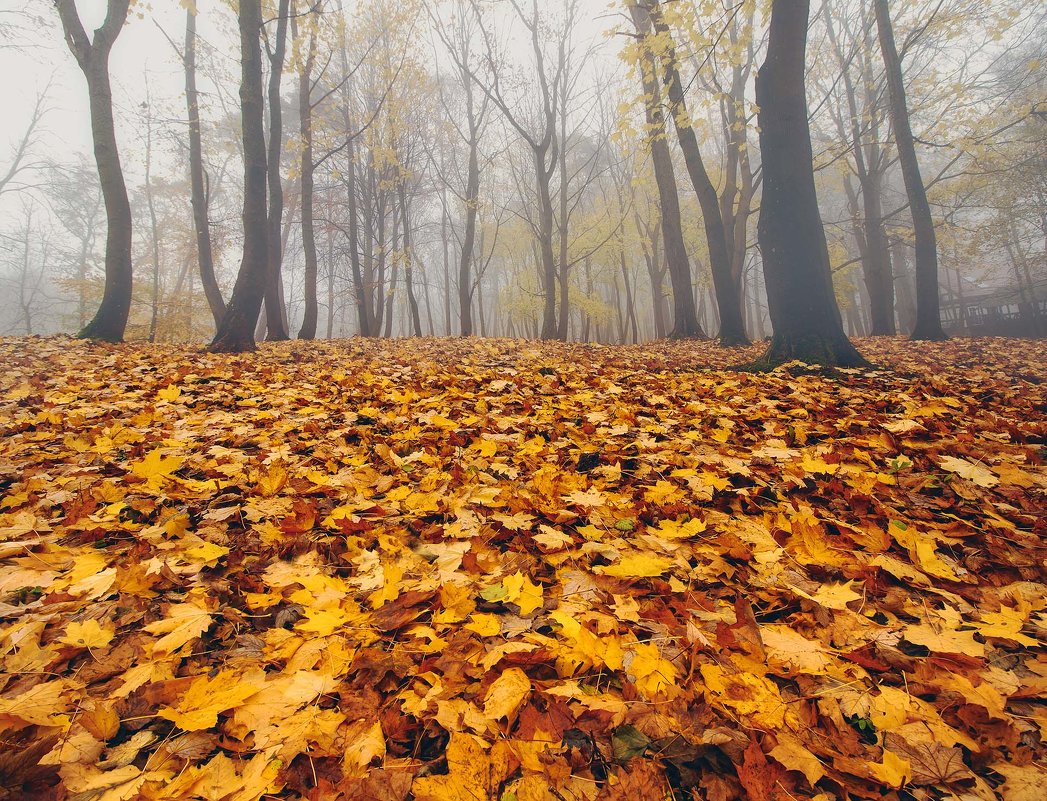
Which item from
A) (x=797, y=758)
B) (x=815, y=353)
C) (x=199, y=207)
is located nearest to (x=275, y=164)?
(x=199, y=207)

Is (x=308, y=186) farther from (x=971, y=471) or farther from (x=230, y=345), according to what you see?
(x=971, y=471)

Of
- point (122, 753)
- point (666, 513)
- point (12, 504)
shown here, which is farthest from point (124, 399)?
point (666, 513)

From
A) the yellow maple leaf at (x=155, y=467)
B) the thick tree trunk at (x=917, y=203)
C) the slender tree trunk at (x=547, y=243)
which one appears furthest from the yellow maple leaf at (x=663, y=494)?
the thick tree trunk at (x=917, y=203)

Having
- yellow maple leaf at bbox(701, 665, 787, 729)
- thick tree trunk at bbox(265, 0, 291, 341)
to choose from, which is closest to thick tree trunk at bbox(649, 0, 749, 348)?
thick tree trunk at bbox(265, 0, 291, 341)

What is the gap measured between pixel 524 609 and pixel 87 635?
117 centimetres

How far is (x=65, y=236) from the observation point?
2422 cm

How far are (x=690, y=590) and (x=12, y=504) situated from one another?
2.73 m

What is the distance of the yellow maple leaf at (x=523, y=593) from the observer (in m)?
1.37

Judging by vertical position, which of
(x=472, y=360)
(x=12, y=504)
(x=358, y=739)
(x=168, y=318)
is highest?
(x=168, y=318)

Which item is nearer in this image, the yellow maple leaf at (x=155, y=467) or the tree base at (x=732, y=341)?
the yellow maple leaf at (x=155, y=467)

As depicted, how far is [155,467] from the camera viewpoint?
2.19 metres

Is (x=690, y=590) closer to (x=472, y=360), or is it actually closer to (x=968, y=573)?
(x=968, y=573)

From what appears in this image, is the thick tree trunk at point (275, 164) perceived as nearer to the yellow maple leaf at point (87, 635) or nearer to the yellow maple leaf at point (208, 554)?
the yellow maple leaf at point (208, 554)

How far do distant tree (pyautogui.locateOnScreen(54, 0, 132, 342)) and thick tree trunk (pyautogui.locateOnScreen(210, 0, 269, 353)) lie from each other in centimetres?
224
